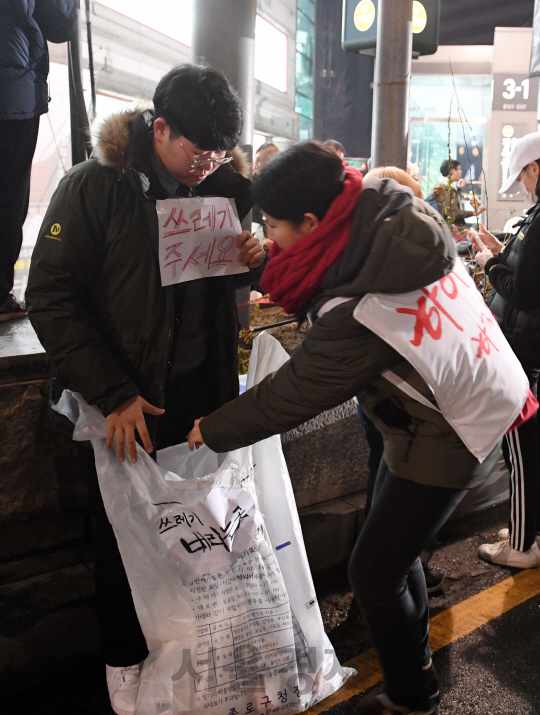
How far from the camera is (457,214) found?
18.3 feet

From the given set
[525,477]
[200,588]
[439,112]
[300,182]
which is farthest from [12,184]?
[439,112]

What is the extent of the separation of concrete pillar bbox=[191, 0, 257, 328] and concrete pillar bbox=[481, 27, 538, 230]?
11275 millimetres

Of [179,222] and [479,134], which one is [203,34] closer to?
[179,222]

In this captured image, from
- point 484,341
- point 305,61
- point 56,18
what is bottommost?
point 484,341

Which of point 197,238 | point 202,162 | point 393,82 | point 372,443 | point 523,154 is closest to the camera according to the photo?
point 202,162

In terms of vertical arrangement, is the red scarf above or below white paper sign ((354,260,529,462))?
above

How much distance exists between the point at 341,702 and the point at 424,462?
101 centimetres

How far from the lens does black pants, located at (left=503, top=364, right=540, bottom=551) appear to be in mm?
2994

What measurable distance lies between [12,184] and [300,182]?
64.3 inches

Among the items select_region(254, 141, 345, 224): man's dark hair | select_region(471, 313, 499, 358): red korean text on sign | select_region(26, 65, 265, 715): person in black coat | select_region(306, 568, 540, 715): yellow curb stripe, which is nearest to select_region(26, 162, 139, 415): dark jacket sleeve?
select_region(26, 65, 265, 715): person in black coat

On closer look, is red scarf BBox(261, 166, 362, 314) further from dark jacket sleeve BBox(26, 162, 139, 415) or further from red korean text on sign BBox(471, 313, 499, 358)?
dark jacket sleeve BBox(26, 162, 139, 415)

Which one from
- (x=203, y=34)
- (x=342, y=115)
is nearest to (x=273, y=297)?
(x=203, y=34)

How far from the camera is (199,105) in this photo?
72.9 inches

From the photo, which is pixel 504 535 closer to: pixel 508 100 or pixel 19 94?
pixel 19 94
